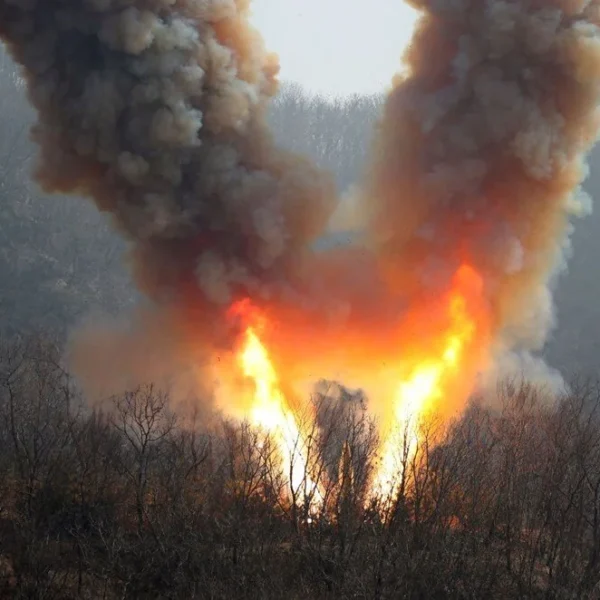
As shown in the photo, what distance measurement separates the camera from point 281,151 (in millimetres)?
25203

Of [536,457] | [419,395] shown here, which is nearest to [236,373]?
[419,395]

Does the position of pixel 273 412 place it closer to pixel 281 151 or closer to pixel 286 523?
pixel 286 523

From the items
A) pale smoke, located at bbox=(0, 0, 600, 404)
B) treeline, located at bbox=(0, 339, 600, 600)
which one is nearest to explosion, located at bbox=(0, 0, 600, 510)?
pale smoke, located at bbox=(0, 0, 600, 404)

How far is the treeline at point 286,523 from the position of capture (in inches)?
998

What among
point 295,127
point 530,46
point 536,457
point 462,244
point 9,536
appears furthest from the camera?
point 295,127

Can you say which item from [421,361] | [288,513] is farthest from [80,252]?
[421,361]

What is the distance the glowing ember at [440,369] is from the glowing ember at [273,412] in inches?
126

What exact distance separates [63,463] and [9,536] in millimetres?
4799

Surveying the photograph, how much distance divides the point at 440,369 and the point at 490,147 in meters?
6.41

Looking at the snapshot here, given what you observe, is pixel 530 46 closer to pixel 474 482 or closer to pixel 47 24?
pixel 47 24

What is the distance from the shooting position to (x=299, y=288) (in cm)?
2508

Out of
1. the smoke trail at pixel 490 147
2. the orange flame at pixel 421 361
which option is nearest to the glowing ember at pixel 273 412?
the orange flame at pixel 421 361

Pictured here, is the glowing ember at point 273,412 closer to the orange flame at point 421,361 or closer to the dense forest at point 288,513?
the orange flame at point 421,361

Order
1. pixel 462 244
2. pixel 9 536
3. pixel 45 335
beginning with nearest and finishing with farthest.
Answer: pixel 462 244
pixel 9 536
pixel 45 335
